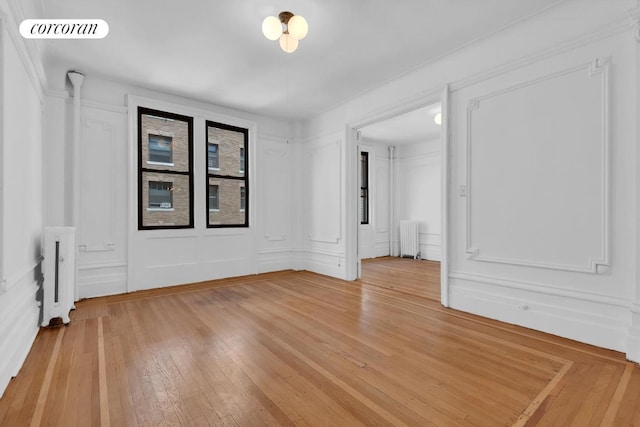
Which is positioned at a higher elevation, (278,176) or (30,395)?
(278,176)

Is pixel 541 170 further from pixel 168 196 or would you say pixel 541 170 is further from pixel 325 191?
pixel 168 196

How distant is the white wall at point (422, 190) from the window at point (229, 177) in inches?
175

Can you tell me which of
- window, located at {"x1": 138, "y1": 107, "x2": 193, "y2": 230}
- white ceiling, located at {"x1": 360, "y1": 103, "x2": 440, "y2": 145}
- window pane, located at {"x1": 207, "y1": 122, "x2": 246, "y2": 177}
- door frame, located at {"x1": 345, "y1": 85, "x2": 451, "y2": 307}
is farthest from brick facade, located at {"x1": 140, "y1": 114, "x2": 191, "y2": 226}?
white ceiling, located at {"x1": 360, "y1": 103, "x2": 440, "y2": 145}

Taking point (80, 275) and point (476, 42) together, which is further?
point (80, 275)

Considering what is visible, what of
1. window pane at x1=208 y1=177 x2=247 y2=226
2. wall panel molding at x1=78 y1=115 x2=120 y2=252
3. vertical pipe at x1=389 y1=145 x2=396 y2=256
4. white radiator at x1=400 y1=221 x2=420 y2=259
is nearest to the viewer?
wall panel molding at x1=78 y1=115 x2=120 y2=252

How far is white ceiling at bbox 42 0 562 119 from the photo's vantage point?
283 cm

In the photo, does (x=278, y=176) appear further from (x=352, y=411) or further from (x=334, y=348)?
(x=352, y=411)

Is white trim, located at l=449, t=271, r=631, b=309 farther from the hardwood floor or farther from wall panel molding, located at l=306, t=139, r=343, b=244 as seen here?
wall panel molding, located at l=306, t=139, r=343, b=244

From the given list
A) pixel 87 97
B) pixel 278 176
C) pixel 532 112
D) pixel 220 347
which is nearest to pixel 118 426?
pixel 220 347

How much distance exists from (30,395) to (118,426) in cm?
77

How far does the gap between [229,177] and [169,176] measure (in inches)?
37.8

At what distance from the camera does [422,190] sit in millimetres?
8047

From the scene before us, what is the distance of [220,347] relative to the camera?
102 inches
